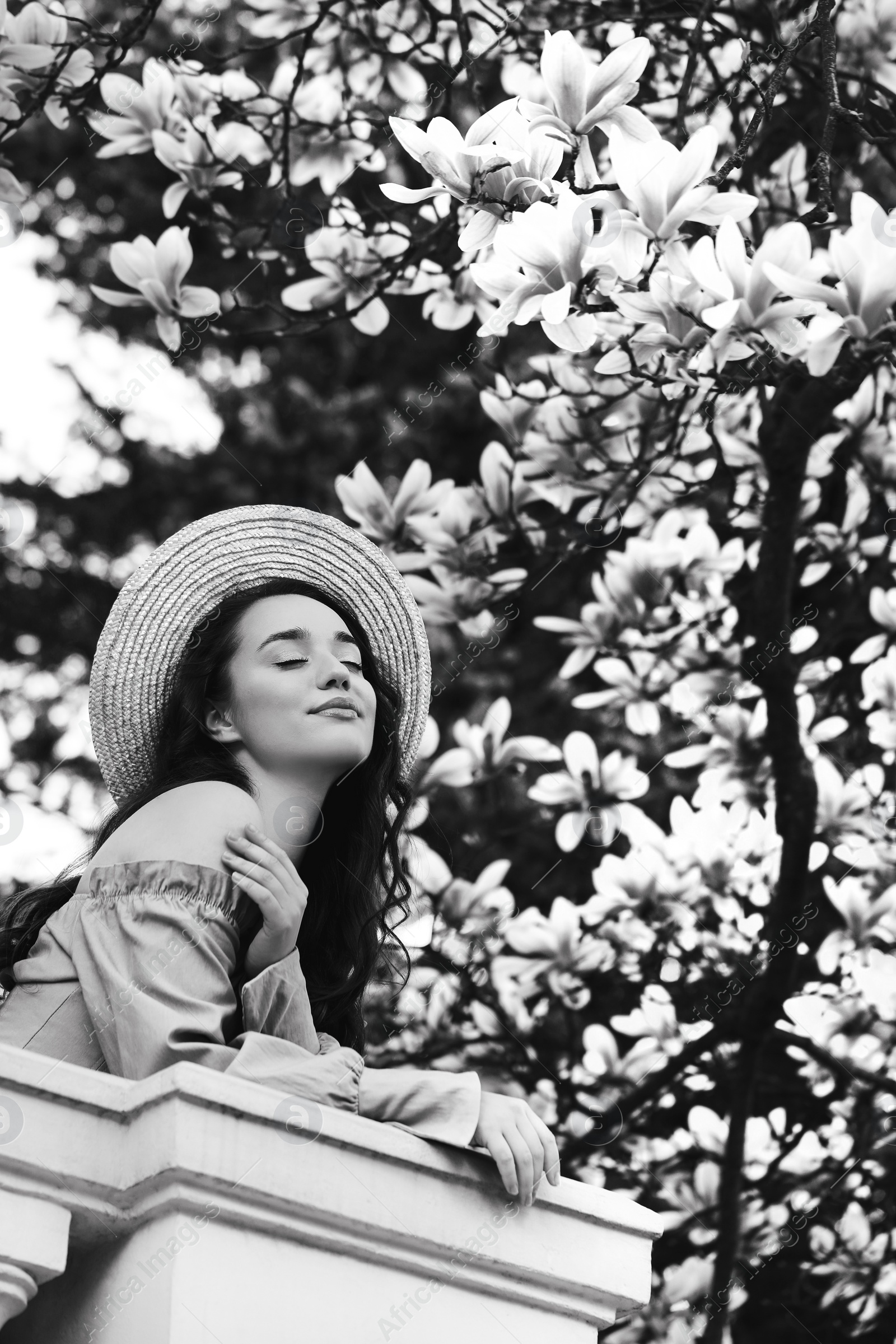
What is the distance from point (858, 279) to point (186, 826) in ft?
3.88

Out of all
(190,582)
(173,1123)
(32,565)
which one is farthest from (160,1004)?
(32,565)

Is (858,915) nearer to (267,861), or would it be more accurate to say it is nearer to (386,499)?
(386,499)

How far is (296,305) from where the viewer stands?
3848 mm

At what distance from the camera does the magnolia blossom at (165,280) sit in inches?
135

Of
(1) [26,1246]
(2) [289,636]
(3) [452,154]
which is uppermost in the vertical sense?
(3) [452,154]

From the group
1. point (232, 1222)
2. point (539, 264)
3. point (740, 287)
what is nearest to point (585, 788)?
point (740, 287)

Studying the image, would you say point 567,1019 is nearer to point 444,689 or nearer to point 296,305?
point 296,305

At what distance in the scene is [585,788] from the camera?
432 centimetres

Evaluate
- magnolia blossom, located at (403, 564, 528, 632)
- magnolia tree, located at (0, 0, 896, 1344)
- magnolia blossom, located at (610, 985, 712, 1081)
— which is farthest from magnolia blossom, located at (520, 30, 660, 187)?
magnolia blossom, located at (610, 985, 712, 1081)

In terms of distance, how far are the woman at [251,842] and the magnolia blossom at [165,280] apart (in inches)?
35.0

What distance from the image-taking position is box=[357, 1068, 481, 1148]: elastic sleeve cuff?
6.21 feet

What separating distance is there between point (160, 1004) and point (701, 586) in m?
2.63

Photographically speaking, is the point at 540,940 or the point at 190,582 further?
the point at 540,940

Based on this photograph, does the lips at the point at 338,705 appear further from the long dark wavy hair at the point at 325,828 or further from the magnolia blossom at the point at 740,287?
the magnolia blossom at the point at 740,287
